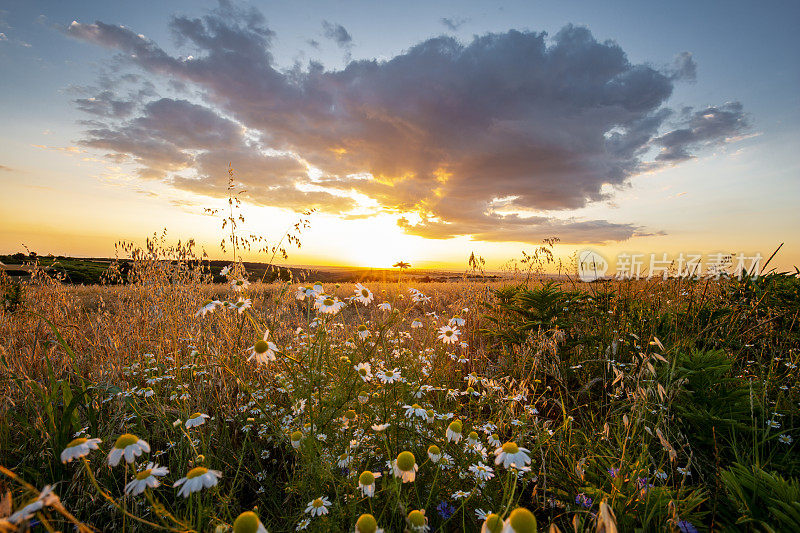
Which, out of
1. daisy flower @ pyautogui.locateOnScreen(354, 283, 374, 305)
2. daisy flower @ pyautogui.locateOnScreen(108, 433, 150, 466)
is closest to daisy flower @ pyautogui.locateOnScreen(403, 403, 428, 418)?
daisy flower @ pyautogui.locateOnScreen(354, 283, 374, 305)

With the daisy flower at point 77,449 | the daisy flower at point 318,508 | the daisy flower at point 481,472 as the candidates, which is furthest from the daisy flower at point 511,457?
the daisy flower at point 77,449

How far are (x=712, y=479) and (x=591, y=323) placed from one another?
88.2 inches

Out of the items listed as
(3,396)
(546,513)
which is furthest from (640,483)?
(3,396)

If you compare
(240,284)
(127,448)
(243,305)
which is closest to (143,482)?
(127,448)

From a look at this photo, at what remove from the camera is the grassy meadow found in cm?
156

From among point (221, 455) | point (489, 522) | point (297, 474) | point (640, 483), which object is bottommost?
point (221, 455)

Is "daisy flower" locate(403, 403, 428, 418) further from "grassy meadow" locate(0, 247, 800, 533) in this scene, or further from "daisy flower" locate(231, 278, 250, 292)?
"daisy flower" locate(231, 278, 250, 292)

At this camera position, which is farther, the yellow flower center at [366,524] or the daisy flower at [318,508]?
the daisy flower at [318,508]

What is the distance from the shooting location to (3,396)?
2803 mm

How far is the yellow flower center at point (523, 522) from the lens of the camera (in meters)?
0.97

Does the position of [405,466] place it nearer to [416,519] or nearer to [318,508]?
[416,519]

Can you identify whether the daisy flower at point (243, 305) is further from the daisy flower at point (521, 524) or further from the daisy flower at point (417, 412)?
the daisy flower at point (521, 524)

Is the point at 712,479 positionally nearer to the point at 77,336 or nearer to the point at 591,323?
the point at 591,323

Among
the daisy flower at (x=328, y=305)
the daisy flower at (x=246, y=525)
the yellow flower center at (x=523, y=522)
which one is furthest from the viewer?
the daisy flower at (x=328, y=305)
